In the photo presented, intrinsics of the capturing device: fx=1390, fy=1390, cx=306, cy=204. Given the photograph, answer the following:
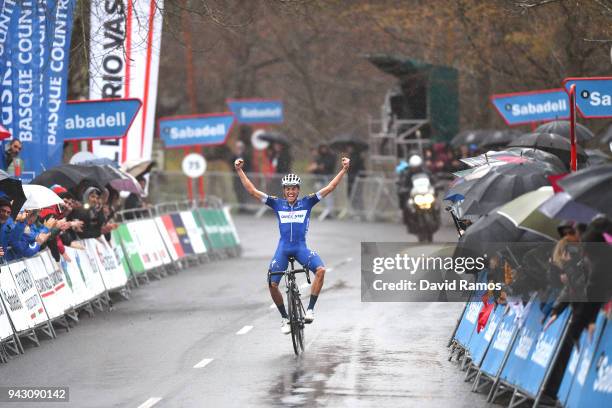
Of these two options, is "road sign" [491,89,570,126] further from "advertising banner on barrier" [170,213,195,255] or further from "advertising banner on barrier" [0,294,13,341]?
"advertising banner on barrier" [0,294,13,341]

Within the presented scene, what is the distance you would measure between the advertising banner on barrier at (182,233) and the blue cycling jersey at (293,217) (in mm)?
11930

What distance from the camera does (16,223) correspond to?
1750 cm

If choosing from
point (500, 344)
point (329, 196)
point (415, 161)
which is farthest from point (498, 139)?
point (500, 344)

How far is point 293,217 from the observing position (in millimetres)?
16641

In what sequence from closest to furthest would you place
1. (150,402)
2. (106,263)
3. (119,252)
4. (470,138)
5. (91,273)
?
(150,402)
(91,273)
(106,263)
(119,252)
(470,138)

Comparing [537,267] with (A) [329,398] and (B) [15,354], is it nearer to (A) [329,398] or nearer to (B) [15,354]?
(A) [329,398]

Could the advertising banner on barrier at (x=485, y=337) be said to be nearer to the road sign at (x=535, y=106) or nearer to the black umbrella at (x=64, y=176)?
the black umbrella at (x=64, y=176)

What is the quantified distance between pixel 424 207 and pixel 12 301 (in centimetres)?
1551

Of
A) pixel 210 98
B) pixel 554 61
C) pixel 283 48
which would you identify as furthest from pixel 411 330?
pixel 210 98

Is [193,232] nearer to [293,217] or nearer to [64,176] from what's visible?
[64,176]

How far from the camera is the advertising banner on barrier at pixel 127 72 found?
24453mm

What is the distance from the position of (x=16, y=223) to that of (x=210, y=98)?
39.7 meters

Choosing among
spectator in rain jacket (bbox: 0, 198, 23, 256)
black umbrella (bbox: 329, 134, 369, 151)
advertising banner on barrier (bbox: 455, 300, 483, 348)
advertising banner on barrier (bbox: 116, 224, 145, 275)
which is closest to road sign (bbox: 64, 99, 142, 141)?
advertising banner on barrier (bbox: 116, 224, 145, 275)

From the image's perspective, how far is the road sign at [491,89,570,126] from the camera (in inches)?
944
